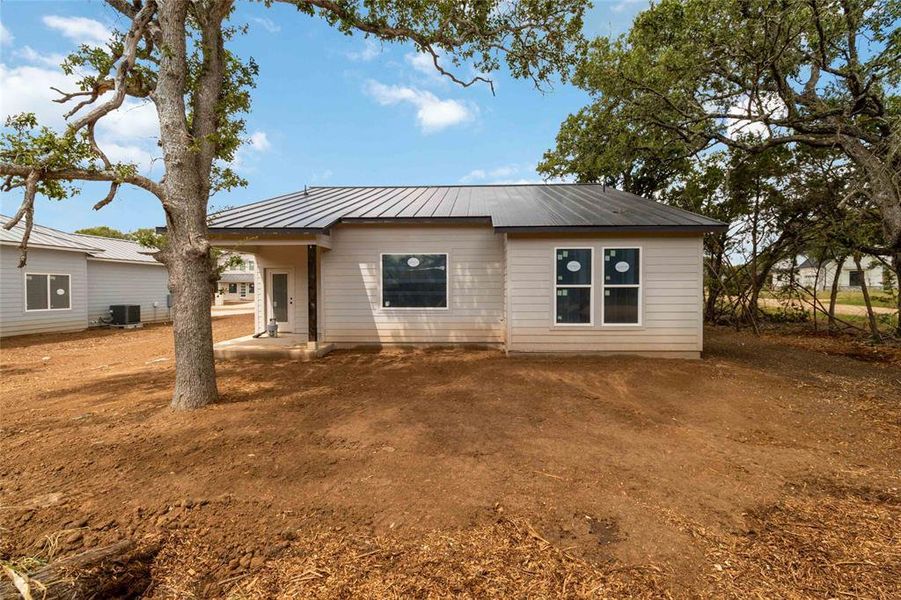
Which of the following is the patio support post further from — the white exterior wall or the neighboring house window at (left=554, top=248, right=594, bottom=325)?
the neighboring house window at (left=554, top=248, right=594, bottom=325)

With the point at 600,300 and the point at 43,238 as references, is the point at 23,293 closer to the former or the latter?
the point at 43,238

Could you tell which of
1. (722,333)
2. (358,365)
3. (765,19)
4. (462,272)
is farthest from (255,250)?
(722,333)

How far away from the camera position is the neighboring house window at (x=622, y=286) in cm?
791

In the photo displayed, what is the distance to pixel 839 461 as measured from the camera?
3633mm

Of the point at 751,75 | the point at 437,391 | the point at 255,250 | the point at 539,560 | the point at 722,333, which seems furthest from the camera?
the point at 722,333

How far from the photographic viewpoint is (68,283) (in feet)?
43.8

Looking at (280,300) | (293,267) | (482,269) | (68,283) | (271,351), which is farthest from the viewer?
(68,283)

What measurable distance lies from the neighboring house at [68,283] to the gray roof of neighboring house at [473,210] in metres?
4.28

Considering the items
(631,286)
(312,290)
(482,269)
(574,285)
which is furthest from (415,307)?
(631,286)

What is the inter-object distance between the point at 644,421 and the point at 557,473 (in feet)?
6.55

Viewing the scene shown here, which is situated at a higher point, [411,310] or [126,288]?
[126,288]

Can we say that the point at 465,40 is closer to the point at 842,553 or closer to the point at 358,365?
the point at 358,365

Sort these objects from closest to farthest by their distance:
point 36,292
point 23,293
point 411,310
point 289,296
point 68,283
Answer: point 411,310 → point 289,296 → point 23,293 → point 36,292 → point 68,283

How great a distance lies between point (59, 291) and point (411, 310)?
13.5 m
